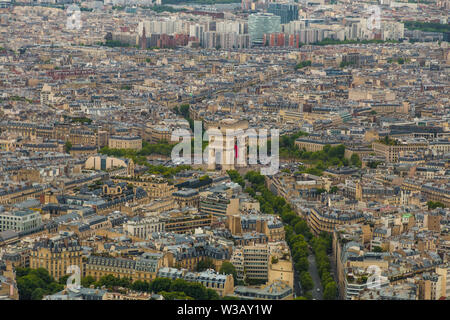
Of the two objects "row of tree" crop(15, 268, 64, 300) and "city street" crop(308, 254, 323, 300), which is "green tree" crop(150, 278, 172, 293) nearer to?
"row of tree" crop(15, 268, 64, 300)

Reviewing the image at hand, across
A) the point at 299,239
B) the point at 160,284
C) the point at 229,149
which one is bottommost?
the point at 229,149

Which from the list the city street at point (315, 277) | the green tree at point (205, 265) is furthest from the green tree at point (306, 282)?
the green tree at point (205, 265)

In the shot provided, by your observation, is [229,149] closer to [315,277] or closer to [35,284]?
[315,277]

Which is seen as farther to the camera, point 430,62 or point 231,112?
point 430,62

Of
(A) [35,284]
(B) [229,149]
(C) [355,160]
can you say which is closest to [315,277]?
(A) [35,284]

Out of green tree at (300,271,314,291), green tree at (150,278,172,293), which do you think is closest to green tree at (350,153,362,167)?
green tree at (300,271,314,291)

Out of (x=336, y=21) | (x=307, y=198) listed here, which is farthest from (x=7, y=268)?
(x=336, y=21)

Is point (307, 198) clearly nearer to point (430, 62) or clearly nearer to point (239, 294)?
point (239, 294)

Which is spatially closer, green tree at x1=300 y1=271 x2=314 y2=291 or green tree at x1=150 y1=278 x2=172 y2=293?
green tree at x1=150 y1=278 x2=172 y2=293
